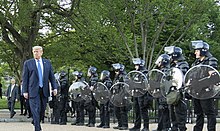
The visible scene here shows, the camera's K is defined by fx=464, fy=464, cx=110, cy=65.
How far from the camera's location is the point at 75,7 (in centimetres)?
2303

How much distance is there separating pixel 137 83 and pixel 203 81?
365 centimetres

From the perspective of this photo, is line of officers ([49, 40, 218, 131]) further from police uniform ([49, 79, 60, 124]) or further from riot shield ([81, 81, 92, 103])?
riot shield ([81, 81, 92, 103])

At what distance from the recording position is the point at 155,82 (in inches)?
473

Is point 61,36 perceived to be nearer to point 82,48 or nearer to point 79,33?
point 82,48

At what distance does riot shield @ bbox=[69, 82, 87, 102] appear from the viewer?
15.9 meters

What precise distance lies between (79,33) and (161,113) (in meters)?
11.7

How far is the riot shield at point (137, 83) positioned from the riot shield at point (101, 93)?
1537mm

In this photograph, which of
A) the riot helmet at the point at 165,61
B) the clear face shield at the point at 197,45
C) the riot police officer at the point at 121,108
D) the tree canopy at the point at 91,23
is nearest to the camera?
the clear face shield at the point at 197,45

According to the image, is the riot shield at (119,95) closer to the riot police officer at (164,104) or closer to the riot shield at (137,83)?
the riot shield at (137,83)

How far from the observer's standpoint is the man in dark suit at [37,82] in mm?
10234

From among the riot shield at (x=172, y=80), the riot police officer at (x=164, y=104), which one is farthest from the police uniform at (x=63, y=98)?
the riot shield at (x=172, y=80)

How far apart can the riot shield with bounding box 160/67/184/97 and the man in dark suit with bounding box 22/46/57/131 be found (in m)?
2.53

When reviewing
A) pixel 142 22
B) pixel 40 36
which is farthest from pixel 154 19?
pixel 40 36

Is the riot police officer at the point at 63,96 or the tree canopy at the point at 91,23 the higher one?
the tree canopy at the point at 91,23
